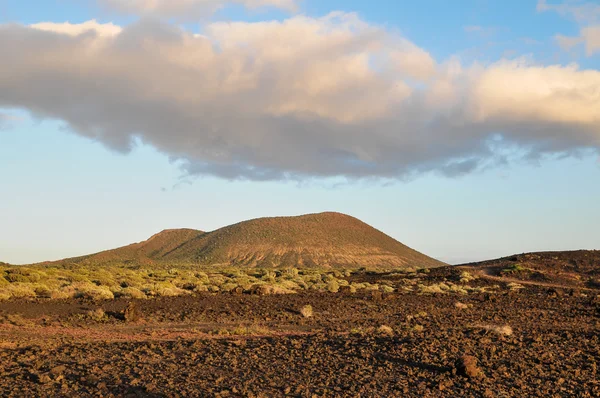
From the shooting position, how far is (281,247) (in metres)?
124

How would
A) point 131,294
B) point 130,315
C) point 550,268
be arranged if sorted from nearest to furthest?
point 130,315 → point 131,294 → point 550,268

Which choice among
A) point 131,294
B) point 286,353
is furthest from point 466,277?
point 286,353

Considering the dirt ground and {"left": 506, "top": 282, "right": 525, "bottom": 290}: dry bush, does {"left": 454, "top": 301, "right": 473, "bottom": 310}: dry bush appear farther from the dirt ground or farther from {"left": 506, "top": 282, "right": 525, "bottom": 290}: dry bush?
{"left": 506, "top": 282, "right": 525, "bottom": 290}: dry bush

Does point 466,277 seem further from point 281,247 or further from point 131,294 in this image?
point 281,247

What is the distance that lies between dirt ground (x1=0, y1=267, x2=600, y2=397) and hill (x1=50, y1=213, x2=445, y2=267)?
295 feet

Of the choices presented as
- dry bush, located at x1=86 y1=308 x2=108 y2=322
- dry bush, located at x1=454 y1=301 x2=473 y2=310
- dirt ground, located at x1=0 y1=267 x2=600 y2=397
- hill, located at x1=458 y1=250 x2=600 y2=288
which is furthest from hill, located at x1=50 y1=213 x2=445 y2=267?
dirt ground, located at x1=0 y1=267 x2=600 y2=397

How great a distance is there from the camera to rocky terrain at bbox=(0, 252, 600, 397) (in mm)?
11359

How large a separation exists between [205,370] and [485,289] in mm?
32505

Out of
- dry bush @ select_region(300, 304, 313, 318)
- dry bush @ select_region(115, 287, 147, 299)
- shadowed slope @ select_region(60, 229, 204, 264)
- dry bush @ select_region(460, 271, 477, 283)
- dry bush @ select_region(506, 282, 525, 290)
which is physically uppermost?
shadowed slope @ select_region(60, 229, 204, 264)

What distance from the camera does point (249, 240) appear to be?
128125 mm

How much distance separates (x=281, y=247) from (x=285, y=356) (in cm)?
11007

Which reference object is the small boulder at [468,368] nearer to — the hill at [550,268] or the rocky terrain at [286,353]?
the rocky terrain at [286,353]

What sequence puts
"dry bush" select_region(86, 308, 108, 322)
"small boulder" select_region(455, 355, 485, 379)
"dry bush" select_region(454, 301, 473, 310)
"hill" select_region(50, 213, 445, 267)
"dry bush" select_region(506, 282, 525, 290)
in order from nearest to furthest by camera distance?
"small boulder" select_region(455, 355, 485, 379)
"dry bush" select_region(86, 308, 108, 322)
"dry bush" select_region(454, 301, 473, 310)
"dry bush" select_region(506, 282, 525, 290)
"hill" select_region(50, 213, 445, 267)

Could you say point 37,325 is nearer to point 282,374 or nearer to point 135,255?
point 282,374
